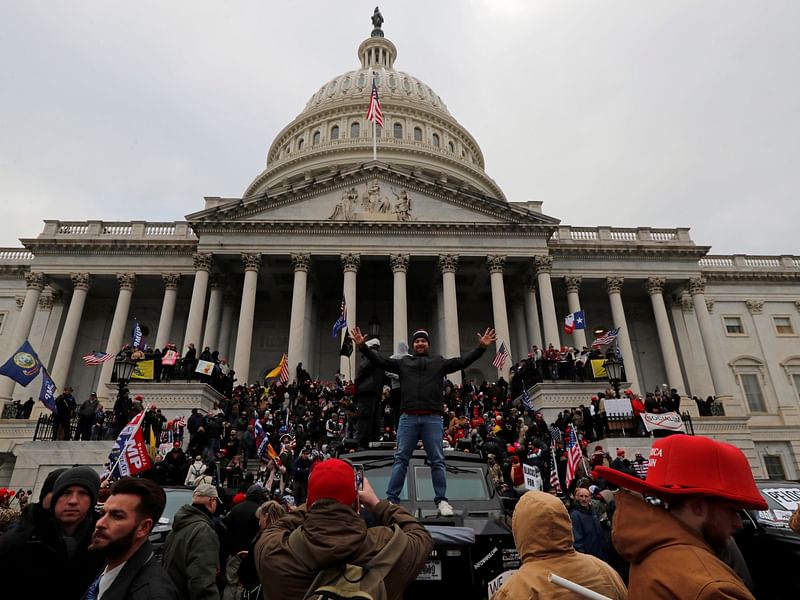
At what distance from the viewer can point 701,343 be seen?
37.5 metres

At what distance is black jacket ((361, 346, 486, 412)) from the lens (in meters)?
6.98

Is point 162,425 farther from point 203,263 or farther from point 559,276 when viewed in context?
point 559,276

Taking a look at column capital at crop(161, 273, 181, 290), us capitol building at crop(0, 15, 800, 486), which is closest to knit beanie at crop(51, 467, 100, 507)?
us capitol building at crop(0, 15, 800, 486)

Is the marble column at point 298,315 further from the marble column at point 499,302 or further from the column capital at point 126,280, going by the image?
the marble column at point 499,302

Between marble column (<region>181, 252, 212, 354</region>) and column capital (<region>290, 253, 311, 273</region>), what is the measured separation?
17.8 ft

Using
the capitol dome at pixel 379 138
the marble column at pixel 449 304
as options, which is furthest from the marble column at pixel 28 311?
the marble column at pixel 449 304

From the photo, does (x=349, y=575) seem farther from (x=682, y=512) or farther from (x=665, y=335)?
(x=665, y=335)

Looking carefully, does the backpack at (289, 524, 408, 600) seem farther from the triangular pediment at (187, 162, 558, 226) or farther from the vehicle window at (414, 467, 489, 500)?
the triangular pediment at (187, 162, 558, 226)

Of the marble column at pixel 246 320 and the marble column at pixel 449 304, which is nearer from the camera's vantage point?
the marble column at pixel 246 320

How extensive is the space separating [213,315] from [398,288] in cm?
1225

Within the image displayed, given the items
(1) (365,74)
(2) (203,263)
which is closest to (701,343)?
(2) (203,263)

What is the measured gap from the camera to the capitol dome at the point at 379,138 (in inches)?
2152

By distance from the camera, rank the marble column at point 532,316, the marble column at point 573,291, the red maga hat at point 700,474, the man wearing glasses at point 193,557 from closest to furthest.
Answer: the red maga hat at point 700,474 < the man wearing glasses at point 193,557 < the marble column at point 532,316 < the marble column at point 573,291

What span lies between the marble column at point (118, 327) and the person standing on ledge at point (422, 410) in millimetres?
30069
